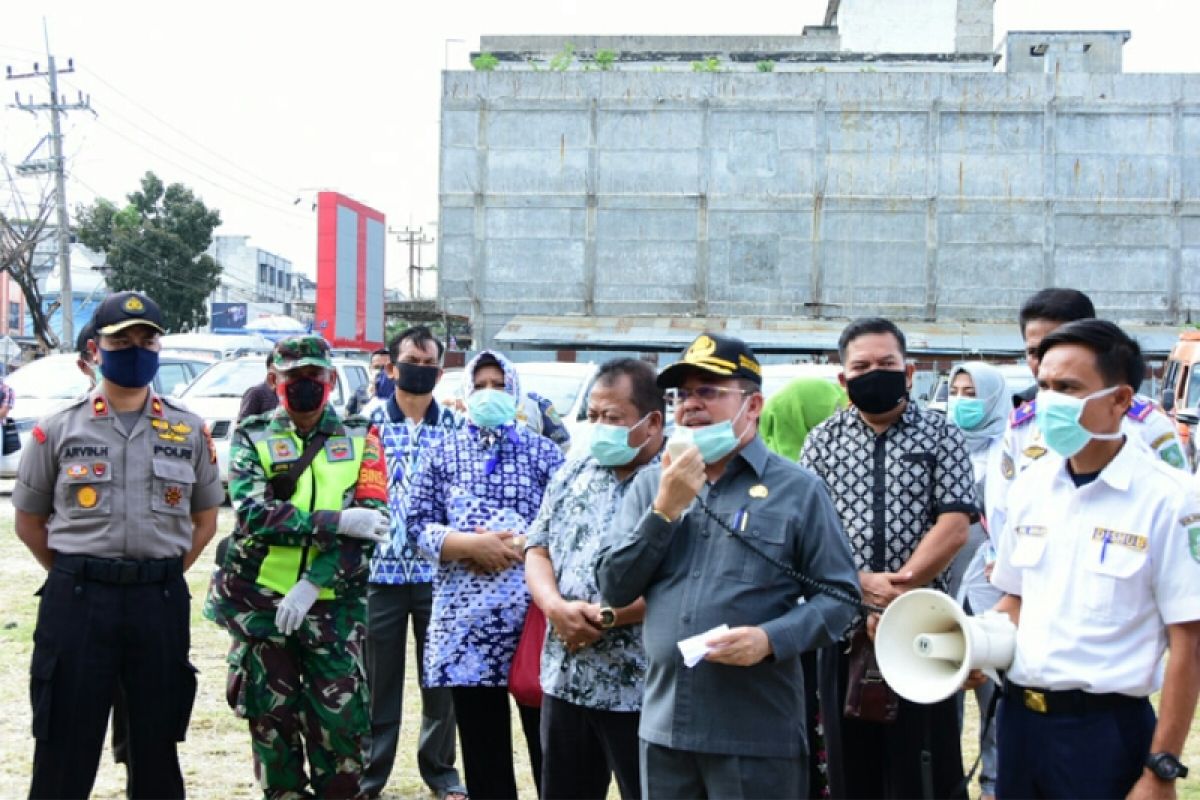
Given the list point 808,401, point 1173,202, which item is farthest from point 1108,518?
point 1173,202

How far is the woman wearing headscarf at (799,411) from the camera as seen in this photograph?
553cm

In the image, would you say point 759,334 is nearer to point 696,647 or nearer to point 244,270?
point 696,647

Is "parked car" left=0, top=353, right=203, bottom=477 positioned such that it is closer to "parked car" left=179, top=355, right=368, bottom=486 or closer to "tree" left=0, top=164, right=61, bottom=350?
"parked car" left=179, top=355, right=368, bottom=486

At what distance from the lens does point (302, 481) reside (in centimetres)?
500

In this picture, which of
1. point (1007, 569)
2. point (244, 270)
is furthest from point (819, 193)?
point (244, 270)

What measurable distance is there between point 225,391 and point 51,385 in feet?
9.43

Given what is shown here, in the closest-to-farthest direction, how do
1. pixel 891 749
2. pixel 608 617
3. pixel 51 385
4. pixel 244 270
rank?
pixel 608 617, pixel 891 749, pixel 51 385, pixel 244 270

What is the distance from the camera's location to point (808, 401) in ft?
18.2

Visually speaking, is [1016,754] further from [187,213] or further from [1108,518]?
[187,213]

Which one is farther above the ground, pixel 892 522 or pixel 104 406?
pixel 104 406

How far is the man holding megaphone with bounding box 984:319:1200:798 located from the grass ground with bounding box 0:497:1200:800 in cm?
297

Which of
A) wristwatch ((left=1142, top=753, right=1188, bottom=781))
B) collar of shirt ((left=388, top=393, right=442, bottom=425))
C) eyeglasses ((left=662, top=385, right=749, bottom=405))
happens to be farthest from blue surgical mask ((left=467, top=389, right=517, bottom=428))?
wristwatch ((left=1142, top=753, right=1188, bottom=781))

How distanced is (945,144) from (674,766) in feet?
121

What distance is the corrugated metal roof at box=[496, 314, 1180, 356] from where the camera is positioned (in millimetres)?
34875
